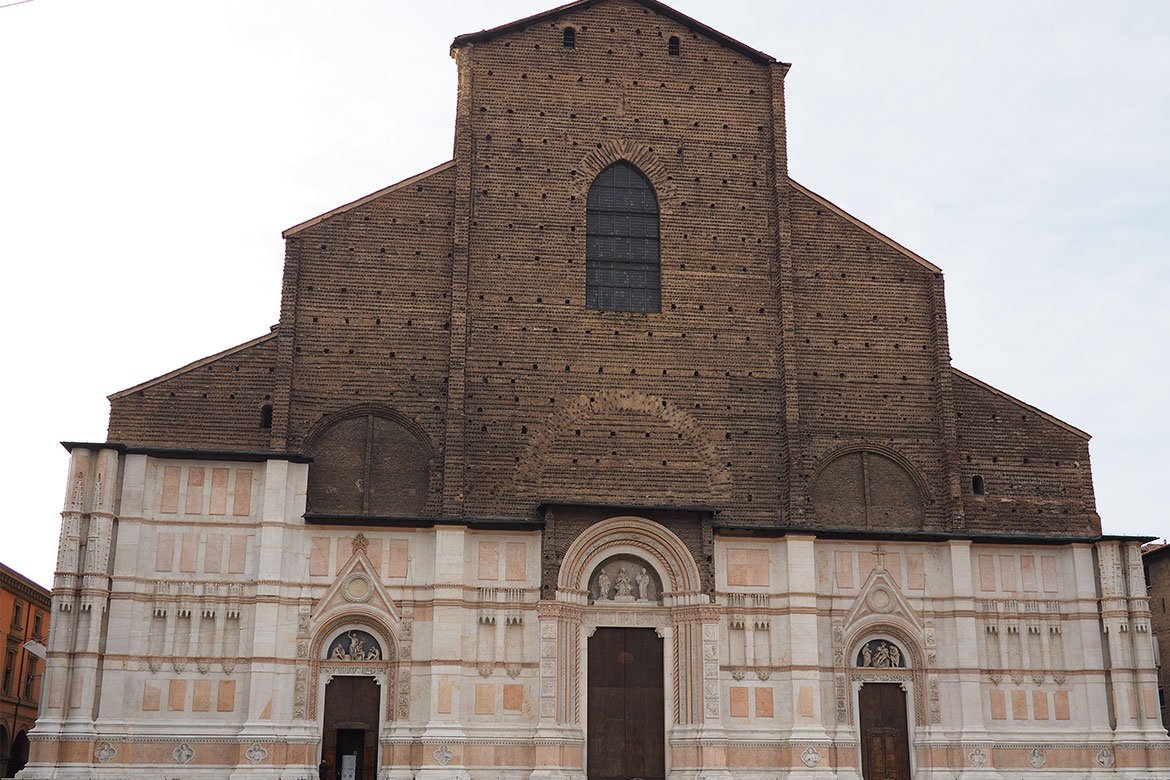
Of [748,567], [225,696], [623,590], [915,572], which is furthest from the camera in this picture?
[915,572]

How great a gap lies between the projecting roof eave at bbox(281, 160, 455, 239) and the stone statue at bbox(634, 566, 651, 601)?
890 cm

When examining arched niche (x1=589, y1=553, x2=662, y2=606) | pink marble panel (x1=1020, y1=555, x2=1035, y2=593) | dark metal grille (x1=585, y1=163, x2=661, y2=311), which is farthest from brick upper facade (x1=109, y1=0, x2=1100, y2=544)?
arched niche (x1=589, y1=553, x2=662, y2=606)

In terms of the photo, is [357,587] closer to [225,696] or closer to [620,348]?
[225,696]

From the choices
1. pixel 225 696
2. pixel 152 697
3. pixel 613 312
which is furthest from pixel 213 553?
pixel 613 312

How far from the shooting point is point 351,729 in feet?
71.5

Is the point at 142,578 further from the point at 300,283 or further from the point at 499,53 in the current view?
the point at 499,53

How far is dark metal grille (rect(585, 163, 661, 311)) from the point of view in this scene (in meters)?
24.9

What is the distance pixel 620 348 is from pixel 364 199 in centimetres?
Answer: 580

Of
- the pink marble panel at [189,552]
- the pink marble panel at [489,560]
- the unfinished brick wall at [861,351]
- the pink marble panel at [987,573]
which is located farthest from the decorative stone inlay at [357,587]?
the pink marble panel at [987,573]

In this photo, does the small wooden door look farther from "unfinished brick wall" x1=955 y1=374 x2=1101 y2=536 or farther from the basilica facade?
"unfinished brick wall" x1=955 y1=374 x2=1101 y2=536

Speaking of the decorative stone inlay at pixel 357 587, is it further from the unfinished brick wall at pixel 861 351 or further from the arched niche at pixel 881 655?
the arched niche at pixel 881 655

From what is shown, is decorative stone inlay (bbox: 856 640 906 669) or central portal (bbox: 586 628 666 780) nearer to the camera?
central portal (bbox: 586 628 666 780)

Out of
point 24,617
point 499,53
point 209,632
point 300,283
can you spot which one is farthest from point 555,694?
point 24,617

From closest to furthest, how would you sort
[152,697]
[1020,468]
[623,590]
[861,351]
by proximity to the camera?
[152,697] < [623,590] < [1020,468] < [861,351]
